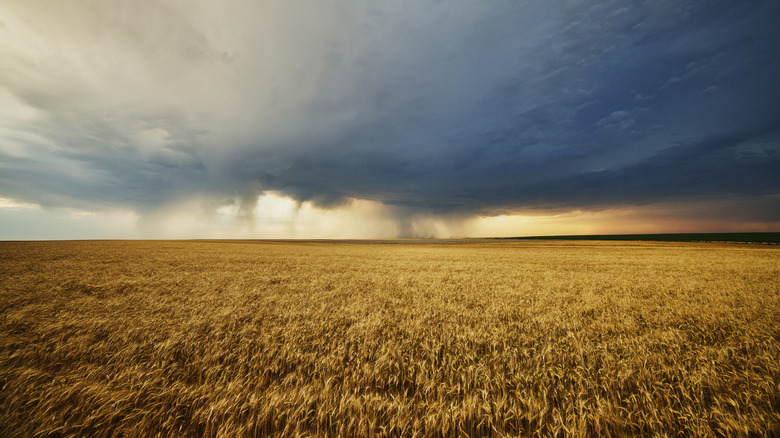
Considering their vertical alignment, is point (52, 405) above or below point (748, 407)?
above

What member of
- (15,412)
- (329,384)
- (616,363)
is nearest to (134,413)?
(15,412)

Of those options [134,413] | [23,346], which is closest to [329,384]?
[134,413]

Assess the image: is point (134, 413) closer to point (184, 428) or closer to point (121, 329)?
point (184, 428)

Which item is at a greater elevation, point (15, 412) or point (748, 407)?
point (15, 412)

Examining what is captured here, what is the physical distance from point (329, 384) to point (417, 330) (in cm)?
318

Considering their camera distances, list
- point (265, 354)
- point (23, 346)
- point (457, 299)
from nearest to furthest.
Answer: point (265, 354), point (23, 346), point (457, 299)

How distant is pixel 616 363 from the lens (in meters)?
4.95

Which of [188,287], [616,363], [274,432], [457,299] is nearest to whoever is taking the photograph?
[274,432]

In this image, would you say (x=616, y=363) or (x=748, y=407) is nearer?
(x=748, y=407)

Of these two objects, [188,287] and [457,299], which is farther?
[188,287]

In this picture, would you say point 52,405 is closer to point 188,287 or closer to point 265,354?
point 265,354

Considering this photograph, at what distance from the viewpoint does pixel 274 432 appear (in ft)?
10.5

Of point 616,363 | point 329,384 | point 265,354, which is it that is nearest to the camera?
point 329,384

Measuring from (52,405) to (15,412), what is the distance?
37 cm
